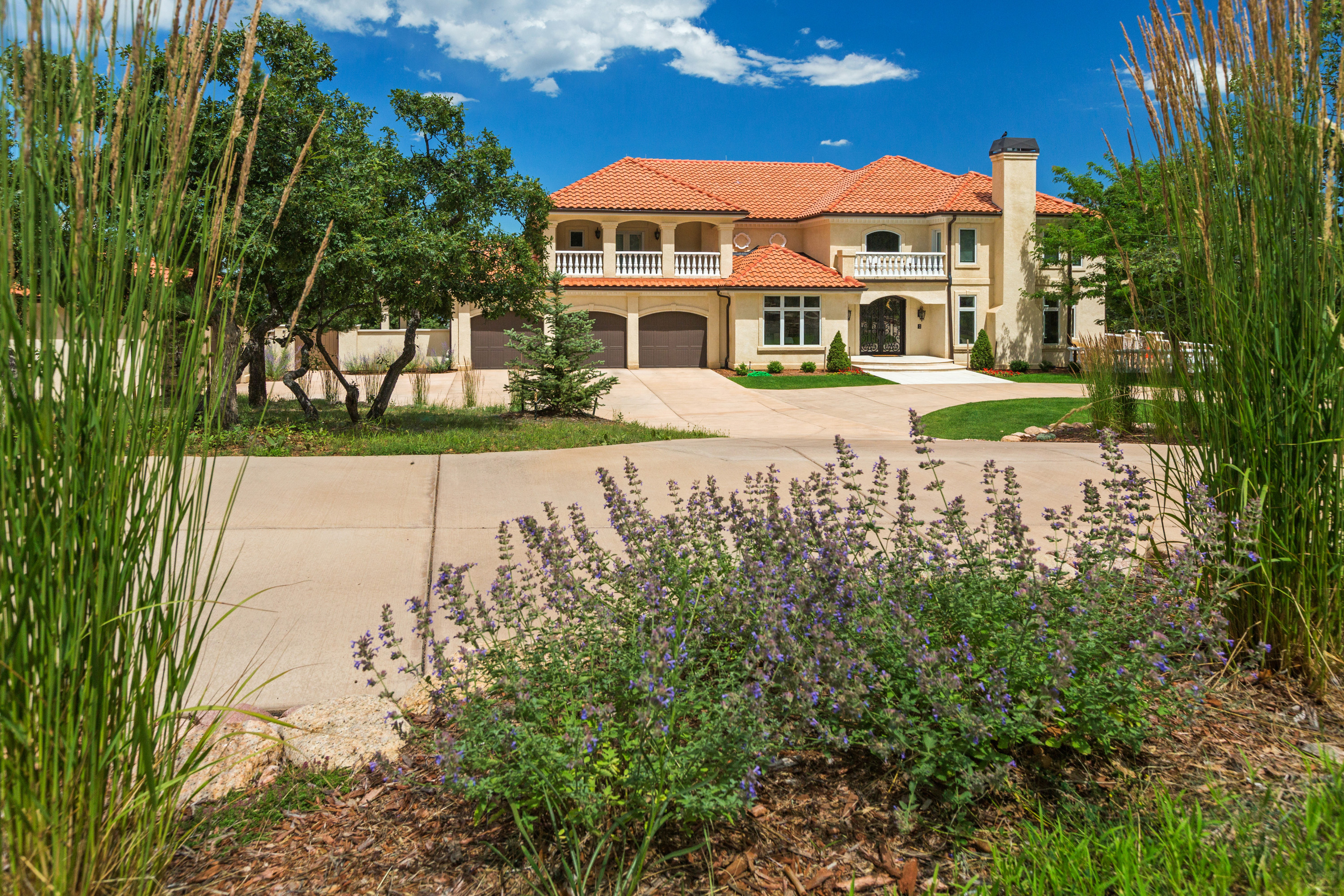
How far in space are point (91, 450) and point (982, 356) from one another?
3222 cm

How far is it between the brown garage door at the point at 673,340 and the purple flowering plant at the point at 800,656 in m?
27.6

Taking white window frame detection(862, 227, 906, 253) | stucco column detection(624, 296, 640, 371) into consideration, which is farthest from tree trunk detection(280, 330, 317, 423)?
white window frame detection(862, 227, 906, 253)

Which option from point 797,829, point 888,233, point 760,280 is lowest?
point 797,829

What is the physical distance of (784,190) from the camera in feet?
122

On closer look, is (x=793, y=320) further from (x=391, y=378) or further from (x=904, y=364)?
(x=391, y=378)

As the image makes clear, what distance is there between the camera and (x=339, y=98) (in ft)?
43.5

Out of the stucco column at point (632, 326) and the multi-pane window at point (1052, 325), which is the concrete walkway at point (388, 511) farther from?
the multi-pane window at point (1052, 325)

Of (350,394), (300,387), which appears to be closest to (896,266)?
(350,394)

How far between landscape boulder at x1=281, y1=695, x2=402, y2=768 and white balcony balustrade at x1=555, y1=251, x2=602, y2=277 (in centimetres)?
2813

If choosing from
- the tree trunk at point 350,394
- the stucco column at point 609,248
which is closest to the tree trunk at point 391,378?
the tree trunk at point 350,394

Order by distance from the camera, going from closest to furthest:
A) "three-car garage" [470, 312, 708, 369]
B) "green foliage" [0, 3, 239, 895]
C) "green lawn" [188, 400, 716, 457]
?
"green foliage" [0, 3, 239, 895], "green lawn" [188, 400, 716, 457], "three-car garage" [470, 312, 708, 369]

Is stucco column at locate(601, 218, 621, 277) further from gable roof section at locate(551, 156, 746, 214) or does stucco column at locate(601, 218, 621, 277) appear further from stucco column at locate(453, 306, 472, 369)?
stucco column at locate(453, 306, 472, 369)

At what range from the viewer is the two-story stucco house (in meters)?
30.6

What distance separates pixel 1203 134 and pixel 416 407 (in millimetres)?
15958
